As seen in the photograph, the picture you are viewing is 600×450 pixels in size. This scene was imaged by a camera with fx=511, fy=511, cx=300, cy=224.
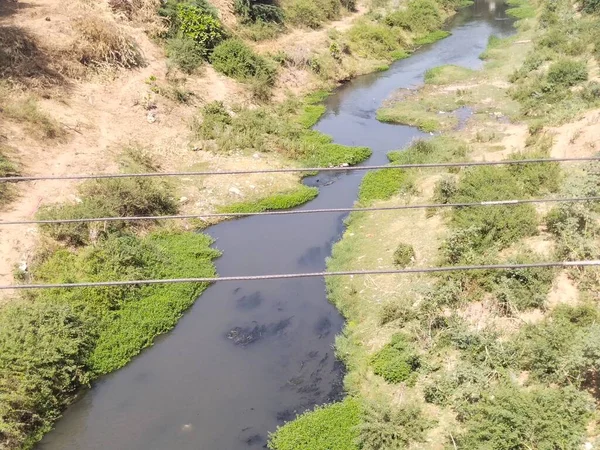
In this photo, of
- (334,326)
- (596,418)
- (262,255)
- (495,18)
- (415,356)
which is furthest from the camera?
(495,18)

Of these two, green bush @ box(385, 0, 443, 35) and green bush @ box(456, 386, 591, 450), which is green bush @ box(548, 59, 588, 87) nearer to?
green bush @ box(385, 0, 443, 35)

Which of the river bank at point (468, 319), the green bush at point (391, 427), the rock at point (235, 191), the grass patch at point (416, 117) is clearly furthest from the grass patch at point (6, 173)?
the grass patch at point (416, 117)

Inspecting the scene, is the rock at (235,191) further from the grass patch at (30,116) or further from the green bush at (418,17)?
the green bush at (418,17)

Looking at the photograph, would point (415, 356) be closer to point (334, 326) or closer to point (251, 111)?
point (334, 326)

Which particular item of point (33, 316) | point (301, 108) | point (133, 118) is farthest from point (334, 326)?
point (301, 108)

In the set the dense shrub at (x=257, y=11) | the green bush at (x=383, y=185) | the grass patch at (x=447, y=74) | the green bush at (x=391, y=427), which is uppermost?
the dense shrub at (x=257, y=11)

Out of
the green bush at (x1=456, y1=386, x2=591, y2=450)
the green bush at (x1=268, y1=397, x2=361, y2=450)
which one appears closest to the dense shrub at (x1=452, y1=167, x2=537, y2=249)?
the green bush at (x1=456, y1=386, x2=591, y2=450)
